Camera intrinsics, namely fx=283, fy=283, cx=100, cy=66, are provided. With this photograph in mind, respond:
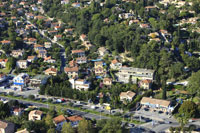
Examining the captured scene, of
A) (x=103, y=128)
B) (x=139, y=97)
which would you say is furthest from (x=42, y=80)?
(x=103, y=128)

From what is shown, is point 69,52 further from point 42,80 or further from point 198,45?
point 198,45

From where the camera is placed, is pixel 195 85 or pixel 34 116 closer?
pixel 34 116

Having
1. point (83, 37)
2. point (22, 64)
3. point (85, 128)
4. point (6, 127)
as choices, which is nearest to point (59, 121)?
point (85, 128)

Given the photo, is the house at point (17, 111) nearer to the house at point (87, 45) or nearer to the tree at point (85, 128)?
the tree at point (85, 128)

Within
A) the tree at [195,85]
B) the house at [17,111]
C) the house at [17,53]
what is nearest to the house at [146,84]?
the tree at [195,85]

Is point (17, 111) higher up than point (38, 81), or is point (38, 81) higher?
point (38, 81)

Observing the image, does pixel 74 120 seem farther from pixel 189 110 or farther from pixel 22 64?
pixel 22 64
